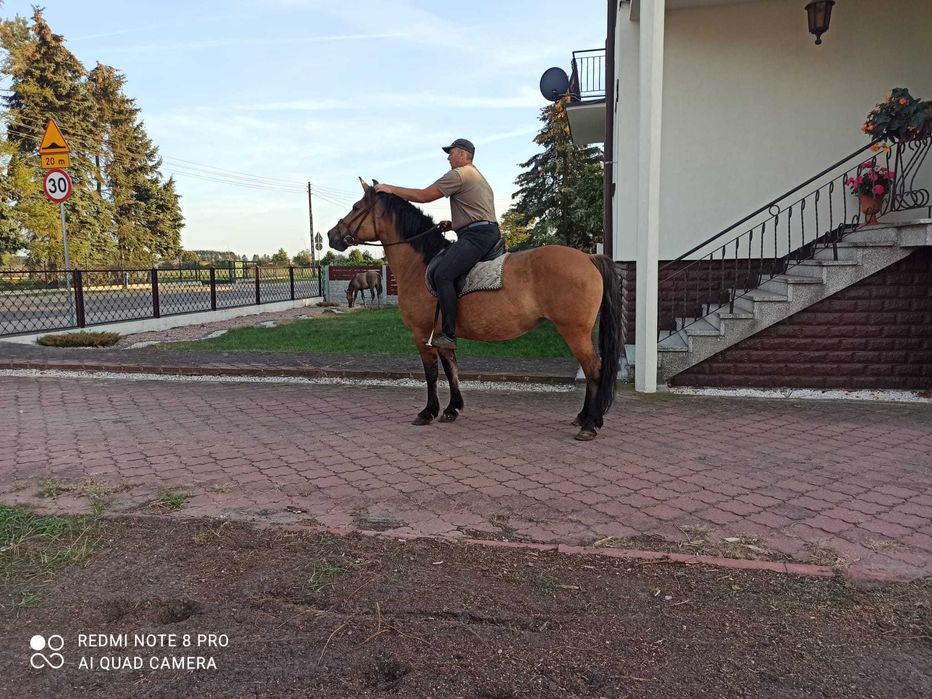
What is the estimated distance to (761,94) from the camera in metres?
8.41

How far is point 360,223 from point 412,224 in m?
0.50

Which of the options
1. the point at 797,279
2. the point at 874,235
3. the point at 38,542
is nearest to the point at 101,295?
the point at 38,542

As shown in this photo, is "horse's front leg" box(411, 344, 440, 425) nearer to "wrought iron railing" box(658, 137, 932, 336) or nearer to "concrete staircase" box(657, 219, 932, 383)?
"concrete staircase" box(657, 219, 932, 383)

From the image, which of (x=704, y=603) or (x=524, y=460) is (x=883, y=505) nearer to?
(x=704, y=603)

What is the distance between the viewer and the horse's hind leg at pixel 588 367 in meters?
5.25

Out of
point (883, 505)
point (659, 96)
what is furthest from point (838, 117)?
point (883, 505)

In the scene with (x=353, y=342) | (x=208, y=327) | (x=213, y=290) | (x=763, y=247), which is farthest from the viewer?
(x=213, y=290)

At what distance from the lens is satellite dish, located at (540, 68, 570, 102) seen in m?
12.7

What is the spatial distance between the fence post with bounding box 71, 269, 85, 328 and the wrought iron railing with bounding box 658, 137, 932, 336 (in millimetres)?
11628

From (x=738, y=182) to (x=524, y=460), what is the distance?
19.9 ft

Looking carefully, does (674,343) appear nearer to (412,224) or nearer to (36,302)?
(412,224)

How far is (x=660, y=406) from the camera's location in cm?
638

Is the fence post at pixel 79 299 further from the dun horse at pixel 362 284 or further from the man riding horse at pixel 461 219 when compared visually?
the man riding horse at pixel 461 219

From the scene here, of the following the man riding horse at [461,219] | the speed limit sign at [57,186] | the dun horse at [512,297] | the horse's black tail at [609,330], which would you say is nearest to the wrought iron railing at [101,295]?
the speed limit sign at [57,186]
